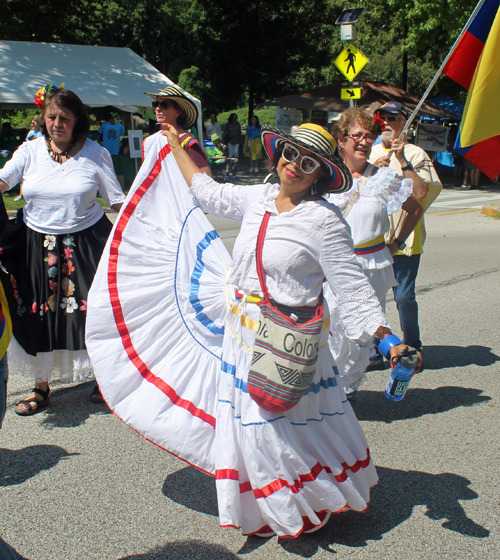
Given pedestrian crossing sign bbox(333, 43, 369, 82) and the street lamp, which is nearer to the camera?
pedestrian crossing sign bbox(333, 43, 369, 82)

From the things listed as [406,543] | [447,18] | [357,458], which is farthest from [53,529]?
[447,18]

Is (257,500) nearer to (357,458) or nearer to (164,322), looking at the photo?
(357,458)

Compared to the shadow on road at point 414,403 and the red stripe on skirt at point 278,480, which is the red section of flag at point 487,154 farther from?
the red stripe on skirt at point 278,480

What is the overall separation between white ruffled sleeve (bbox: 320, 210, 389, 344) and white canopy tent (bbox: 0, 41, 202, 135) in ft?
44.1

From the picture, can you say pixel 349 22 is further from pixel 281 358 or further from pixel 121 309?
pixel 281 358

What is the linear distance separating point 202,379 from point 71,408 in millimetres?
1646

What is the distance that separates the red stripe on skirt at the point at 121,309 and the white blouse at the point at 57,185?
0.81m

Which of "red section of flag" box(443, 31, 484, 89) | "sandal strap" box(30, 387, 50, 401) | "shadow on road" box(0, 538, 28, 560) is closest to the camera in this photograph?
"shadow on road" box(0, 538, 28, 560)

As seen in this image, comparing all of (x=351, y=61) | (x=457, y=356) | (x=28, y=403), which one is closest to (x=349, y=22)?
(x=351, y=61)

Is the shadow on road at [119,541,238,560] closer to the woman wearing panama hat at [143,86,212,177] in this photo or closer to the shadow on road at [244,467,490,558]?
the shadow on road at [244,467,490,558]

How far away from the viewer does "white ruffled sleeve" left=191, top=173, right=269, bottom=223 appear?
2.91 m

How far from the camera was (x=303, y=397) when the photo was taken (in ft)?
8.84

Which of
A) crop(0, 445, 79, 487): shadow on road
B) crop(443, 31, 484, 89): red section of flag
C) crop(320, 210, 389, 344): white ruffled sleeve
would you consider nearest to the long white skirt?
crop(320, 210, 389, 344): white ruffled sleeve

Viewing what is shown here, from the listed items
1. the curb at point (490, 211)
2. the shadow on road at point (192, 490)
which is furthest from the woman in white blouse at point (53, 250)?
the curb at point (490, 211)
